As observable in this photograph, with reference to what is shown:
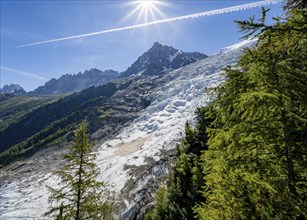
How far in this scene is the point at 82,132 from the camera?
62.2 feet

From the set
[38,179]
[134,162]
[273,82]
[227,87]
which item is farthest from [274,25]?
[38,179]

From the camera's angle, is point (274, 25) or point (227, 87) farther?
point (227, 87)

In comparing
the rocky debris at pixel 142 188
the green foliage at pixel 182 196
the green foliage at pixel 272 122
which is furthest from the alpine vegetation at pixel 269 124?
the rocky debris at pixel 142 188

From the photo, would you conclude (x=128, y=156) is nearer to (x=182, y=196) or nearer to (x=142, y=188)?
(x=142, y=188)

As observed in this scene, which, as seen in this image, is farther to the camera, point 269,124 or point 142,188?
point 142,188

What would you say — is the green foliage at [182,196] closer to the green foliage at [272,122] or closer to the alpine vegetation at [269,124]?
the alpine vegetation at [269,124]

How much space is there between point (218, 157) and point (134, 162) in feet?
324

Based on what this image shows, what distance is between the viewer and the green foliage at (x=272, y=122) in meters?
6.62

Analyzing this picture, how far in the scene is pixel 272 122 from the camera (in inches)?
287

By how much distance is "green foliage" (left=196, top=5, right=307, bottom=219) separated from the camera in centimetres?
662

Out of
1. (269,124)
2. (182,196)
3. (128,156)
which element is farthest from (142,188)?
(269,124)

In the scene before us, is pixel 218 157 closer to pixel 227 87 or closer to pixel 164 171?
pixel 227 87

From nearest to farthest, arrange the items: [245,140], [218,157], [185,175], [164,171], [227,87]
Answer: [245,140], [227,87], [218,157], [185,175], [164,171]

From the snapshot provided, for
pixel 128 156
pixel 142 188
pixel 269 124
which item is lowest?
pixel 128 156
